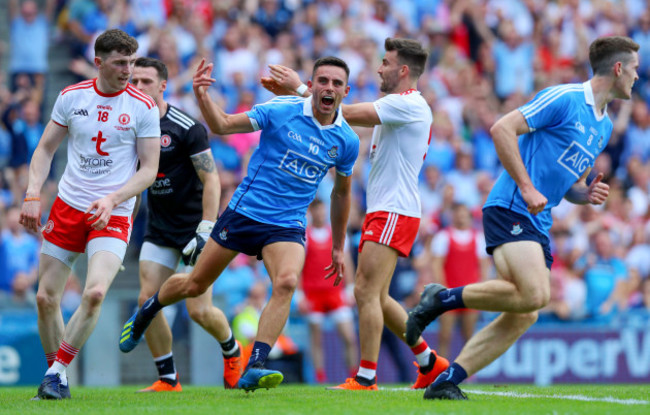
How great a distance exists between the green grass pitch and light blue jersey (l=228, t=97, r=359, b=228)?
1.42m

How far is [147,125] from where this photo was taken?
7699 mm

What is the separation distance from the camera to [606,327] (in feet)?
46.8

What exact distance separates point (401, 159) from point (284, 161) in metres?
1.26

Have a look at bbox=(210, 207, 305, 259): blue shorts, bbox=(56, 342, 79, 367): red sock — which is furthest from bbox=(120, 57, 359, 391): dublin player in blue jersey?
bbox=(56, 342, 79, 367): red sock

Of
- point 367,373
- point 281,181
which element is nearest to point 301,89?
point 281,181

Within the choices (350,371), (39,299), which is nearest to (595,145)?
(39,299)

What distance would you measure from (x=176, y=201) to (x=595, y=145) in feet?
12.1

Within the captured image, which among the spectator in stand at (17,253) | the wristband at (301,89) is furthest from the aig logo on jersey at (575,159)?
the spectator in stand at (17,253)

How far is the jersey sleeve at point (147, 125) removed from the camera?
25.2 ft

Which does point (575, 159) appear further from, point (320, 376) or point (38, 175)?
point (320, 376)

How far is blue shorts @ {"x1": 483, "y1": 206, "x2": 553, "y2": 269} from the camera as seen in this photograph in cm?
723

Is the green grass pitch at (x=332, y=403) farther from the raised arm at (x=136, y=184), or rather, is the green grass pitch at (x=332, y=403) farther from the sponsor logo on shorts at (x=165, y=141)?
the sponsor logo on shorts at (x=165, y=141)

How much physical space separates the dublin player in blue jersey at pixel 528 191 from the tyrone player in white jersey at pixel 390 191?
3.46 feet

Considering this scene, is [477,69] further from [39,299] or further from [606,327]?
[39,299]
